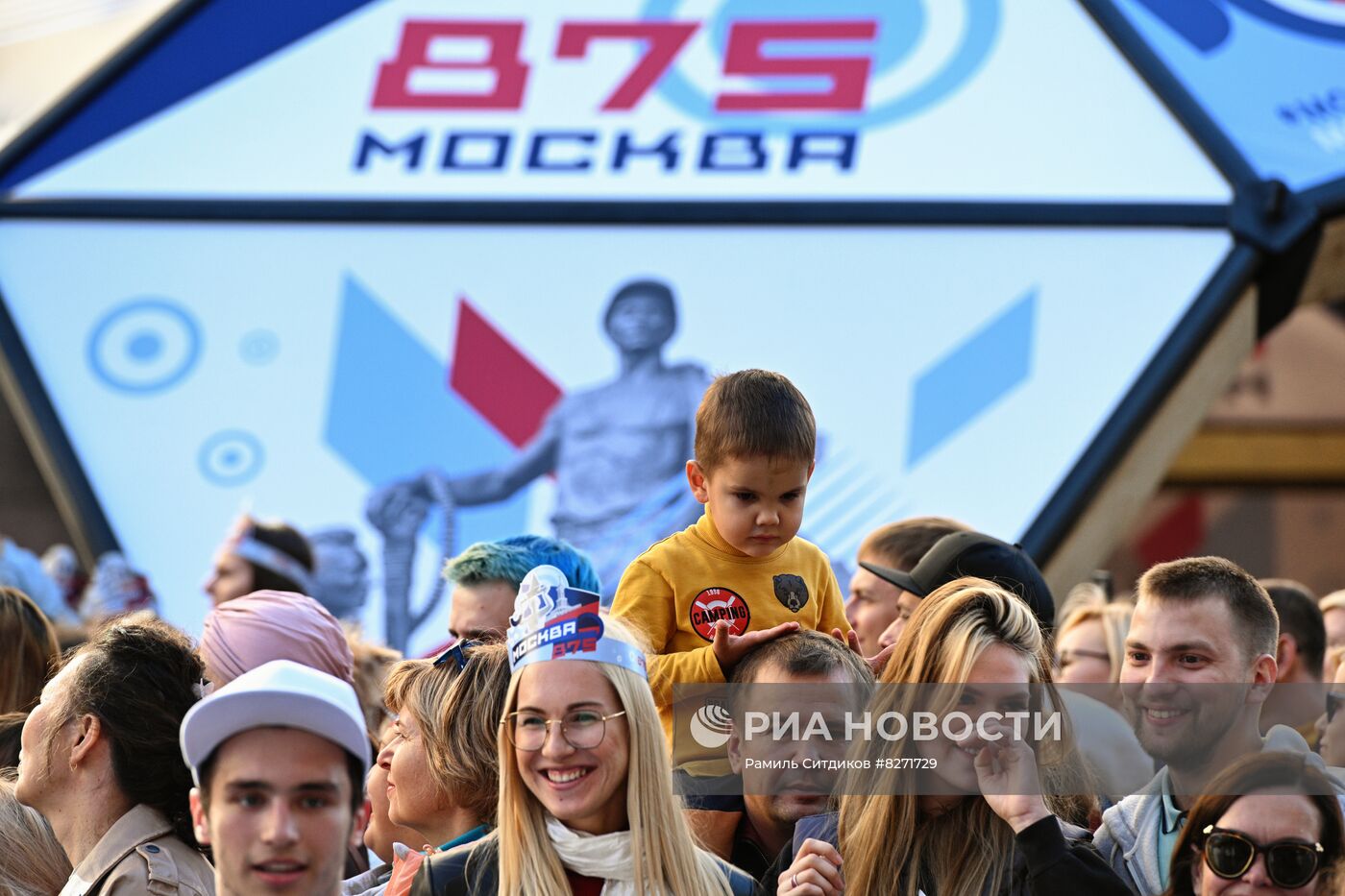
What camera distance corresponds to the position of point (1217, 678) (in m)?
3.28

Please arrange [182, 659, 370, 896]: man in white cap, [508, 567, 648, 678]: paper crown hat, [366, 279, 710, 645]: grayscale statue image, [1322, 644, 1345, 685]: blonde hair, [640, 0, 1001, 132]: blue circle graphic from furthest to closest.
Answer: [640, 0, 1001, 132]: blue circle graphic
[366, 279, 710, 645]: grayscale statue image
[1322, 644, 1345, 685]: blonde hair
[508, 567, 648, 678]: paper crown hat
[182, 659, 370, 896]: man in white cap

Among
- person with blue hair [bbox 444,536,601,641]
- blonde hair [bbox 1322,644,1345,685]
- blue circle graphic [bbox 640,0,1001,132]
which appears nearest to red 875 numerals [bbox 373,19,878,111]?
blue circle graphic [bbox 640,0,1001,132]

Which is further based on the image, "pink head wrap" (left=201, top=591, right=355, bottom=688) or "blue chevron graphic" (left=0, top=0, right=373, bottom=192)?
"blue chevron graphic" (left=0, top=0, right=373, bottom=192)

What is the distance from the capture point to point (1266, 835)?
2.69 metres

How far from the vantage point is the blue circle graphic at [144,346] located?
24.1 feet

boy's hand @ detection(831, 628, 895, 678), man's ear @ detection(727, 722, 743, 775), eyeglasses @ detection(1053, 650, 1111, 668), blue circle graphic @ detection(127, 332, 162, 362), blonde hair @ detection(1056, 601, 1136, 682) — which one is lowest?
man's ear @ detection(727, 722, 743, 775)

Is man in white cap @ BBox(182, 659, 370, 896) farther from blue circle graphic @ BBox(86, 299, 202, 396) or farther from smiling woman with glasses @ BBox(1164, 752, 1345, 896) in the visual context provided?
blue circle graphic @ BBox(86, 299, 202, 396)

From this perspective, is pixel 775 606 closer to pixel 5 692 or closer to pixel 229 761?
pixel 229 761

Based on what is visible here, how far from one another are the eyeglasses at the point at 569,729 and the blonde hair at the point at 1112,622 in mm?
2130

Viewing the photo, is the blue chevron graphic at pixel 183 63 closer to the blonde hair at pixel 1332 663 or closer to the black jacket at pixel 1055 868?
the blonde hair at pixel 1332 663

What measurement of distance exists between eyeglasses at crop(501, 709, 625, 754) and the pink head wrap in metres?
0.65

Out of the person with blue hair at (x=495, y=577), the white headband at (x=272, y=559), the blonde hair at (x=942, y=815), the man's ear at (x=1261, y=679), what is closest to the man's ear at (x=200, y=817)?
the blonde hair at (x=942, y=815)

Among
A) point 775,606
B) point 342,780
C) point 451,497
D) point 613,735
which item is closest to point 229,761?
point 342,780

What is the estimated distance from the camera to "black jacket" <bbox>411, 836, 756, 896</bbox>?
9.21 ft
